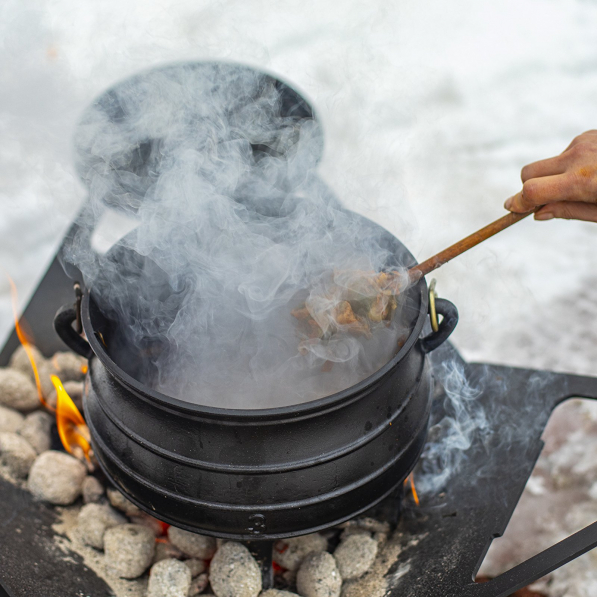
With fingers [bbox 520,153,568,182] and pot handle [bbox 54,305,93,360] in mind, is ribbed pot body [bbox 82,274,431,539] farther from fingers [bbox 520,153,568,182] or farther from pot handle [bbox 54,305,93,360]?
fingers [bbox 520,153,568,182]

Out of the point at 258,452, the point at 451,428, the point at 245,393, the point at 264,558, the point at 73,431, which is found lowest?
the point at 451,428

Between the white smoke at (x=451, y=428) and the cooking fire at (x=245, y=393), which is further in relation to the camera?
the white smoke at (x=451, y=428)

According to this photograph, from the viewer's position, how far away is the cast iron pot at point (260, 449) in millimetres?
1702

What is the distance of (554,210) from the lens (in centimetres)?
184

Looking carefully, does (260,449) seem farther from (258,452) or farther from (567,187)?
(567,187)

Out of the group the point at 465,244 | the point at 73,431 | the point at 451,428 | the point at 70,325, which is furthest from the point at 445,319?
the point at 73,431

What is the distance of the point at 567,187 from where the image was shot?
1.70 metres

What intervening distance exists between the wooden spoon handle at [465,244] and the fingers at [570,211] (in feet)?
0.18

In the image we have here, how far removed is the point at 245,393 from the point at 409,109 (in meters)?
5.04

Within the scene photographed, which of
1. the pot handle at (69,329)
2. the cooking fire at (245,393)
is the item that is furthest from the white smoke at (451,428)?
the pot handle at (69,329)

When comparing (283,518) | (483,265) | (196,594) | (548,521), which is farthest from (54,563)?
(483,265)

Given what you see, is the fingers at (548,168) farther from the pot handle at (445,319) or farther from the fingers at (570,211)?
the pot handle at (445,319)

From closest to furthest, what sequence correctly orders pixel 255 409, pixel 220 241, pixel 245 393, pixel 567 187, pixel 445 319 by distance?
pixel 255 409 → pixel 567 187 → pixel 445 319 → pixel 245 393 → pixel 220 241

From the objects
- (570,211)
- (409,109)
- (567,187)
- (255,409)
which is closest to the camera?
(255,409)
